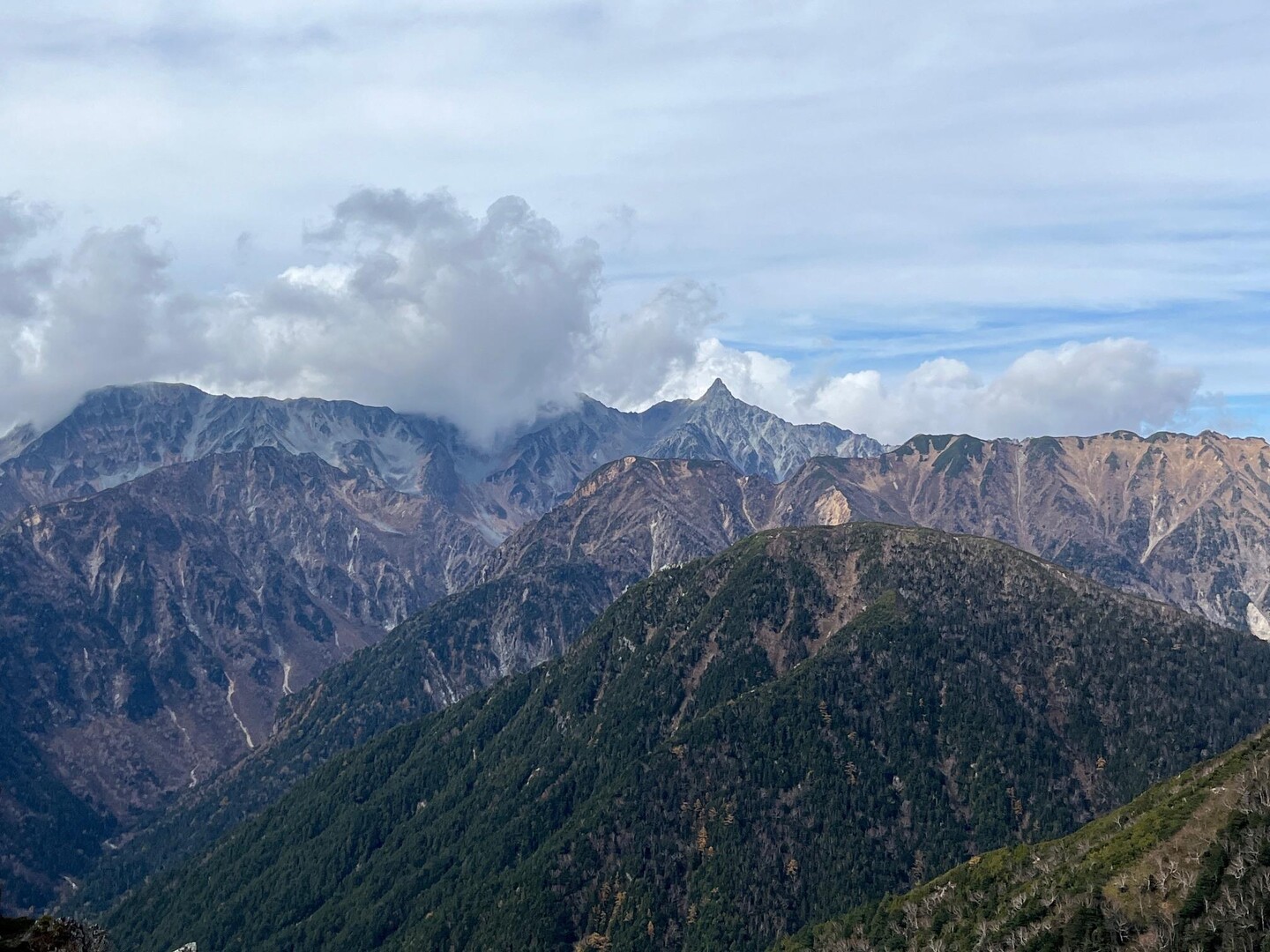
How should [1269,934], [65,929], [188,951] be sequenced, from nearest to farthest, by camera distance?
[65,929] < [188,951] < [1269,934]

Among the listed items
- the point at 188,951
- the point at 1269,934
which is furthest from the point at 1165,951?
the point at 188,951

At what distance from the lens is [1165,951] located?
655 ft

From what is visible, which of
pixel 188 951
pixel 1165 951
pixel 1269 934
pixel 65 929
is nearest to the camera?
pixel 65 929

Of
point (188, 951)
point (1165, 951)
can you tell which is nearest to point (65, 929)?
point (188, 951)

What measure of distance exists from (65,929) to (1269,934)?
195 meters

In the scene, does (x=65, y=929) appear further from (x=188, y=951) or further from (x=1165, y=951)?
(x=1165, y=951)

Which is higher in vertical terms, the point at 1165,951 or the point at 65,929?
the point at 65,929

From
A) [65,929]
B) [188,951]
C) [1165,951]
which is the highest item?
[65,929]

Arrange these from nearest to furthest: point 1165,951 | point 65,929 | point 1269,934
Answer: point 65,929 < point 1269,934 < point 1165,951

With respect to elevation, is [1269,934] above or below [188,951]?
below

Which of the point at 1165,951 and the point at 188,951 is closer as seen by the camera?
the point at 188,951

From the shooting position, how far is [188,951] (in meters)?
122

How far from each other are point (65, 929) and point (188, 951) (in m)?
21.7

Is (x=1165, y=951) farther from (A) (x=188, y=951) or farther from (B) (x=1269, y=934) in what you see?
(A) (x=188, y=951)
